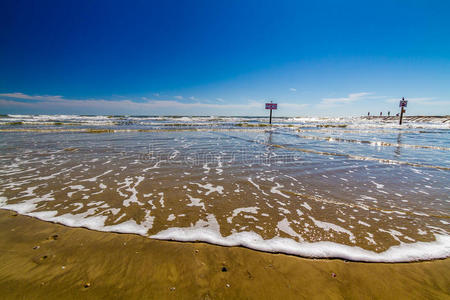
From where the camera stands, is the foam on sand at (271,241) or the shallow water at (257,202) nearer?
the foam on sand at (271,241)

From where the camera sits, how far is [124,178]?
17.9 ft

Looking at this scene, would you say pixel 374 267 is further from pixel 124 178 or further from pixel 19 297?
pixel 124 178

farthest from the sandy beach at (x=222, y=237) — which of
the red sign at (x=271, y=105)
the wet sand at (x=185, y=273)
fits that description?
the red sign at (x=271, y=105)

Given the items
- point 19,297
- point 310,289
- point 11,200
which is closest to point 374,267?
point 310,289

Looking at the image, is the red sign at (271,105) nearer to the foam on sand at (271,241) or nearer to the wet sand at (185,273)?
the foam on sand at (271,241)

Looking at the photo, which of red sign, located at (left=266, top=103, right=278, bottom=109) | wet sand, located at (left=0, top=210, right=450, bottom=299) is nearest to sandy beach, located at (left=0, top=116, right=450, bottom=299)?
wet sand, located at (left=0, top=210, right=450, bottom=299)

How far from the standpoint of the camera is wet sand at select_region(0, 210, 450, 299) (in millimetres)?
1953

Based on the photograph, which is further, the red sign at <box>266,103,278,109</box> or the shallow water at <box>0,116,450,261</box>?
the red sign at <box>266,103,278,109</box>

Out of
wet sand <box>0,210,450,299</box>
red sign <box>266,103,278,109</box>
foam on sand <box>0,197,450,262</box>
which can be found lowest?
wet sand <box>0,210,450,299</box>

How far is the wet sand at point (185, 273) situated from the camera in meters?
1.95

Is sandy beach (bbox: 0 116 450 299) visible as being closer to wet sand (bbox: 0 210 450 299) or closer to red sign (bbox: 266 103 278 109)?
wet sand (bbox: 0 210 450 299)

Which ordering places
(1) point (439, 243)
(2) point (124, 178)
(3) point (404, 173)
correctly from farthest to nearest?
(3) point (404, 173) → (2) point (124, 178) → (1) point (439, 243)

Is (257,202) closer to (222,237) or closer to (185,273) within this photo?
(222,237)

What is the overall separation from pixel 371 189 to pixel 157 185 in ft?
17.9
